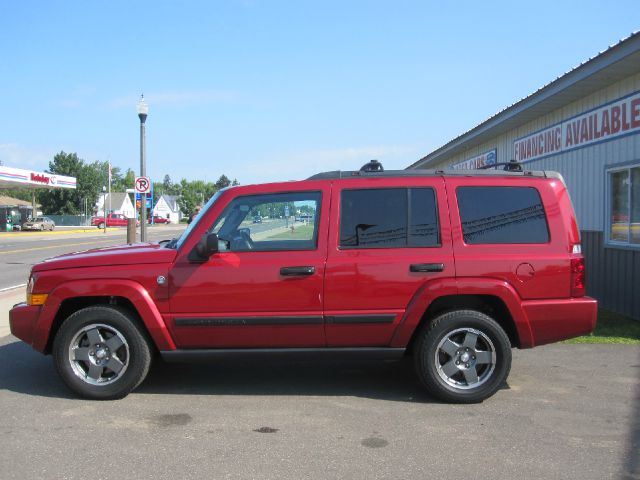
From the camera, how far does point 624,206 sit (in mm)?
8820

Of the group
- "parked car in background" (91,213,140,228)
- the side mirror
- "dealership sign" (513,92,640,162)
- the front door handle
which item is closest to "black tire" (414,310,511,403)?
the front door handle

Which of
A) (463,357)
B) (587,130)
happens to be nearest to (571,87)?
(587,130)

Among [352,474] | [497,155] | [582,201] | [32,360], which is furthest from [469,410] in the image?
[497,155]

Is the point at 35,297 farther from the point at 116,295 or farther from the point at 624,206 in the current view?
the point at 624,206

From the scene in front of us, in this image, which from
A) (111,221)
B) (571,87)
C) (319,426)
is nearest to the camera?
(319,426)

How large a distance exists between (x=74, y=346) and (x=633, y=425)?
14.8ft

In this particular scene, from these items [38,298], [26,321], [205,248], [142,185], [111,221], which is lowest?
[26,321]

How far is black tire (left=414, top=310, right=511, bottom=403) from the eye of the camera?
15.8ft

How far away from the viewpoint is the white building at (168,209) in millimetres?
122812

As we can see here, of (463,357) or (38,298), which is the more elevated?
(38,298)

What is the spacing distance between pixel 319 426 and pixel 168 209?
12631 cm

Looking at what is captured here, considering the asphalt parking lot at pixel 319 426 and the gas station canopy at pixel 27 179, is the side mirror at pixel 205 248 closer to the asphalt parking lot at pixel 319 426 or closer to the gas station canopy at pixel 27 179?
the asphalt parking lot at pixel 319 426

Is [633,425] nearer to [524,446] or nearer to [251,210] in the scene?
[524,446]

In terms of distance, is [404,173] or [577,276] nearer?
[577,276]
